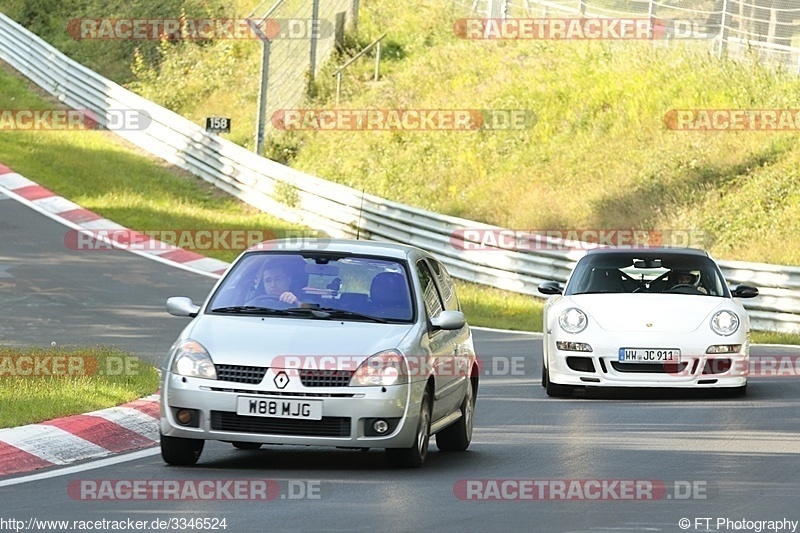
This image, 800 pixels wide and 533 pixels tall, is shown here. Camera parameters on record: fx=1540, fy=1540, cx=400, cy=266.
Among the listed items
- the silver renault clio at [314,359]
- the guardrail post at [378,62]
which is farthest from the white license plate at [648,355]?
the guardrail post at [378,62]

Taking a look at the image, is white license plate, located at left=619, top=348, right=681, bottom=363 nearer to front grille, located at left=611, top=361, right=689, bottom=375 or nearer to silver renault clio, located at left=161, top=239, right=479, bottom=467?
front grille, located at left=611, top=361, right=689, bottom=375

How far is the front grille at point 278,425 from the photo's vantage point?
922 centimetres

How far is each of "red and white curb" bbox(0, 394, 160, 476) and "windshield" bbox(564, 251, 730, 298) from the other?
16.9 ft

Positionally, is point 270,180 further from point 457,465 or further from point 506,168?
point 457,465

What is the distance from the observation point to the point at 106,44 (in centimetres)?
4528

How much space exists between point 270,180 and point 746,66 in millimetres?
10583

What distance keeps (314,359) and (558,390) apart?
581 centimetres

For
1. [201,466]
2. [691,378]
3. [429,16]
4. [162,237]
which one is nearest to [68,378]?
[201,466]

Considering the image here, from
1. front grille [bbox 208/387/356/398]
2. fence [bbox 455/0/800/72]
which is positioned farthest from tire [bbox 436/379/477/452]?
fence [bbox 455/0/800/72]

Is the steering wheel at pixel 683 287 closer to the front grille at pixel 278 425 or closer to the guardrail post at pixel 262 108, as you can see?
the front grille at pixel 278 425

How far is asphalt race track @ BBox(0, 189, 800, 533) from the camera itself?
25.8 feet

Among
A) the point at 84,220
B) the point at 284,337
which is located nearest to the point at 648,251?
the point at 284,337

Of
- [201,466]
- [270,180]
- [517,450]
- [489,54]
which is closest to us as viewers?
[201,466]

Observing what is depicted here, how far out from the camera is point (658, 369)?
14312 millimetres
